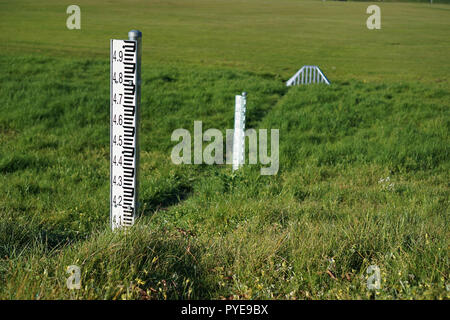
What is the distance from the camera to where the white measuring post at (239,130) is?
309 inches

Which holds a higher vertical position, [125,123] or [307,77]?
[307,77]

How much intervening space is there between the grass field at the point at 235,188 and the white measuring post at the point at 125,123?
0.44 meters

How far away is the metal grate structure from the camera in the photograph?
58.3 ft

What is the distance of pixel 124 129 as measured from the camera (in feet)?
16.8

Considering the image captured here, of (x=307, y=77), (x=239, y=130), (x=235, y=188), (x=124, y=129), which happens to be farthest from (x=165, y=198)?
(x=307, y=77)

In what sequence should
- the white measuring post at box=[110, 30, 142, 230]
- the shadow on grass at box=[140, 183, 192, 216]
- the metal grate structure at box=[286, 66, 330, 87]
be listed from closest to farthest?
the white measuring post at box=[110, 30, 142, 230], the shadow on grass at box=[140, 183, 192, 216], the metal grate structure at box=[286, 66, 330, 87]

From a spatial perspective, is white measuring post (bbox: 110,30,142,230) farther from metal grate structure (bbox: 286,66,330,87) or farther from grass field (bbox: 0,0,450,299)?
metal grate structure (bbox: 286,66,330,87)

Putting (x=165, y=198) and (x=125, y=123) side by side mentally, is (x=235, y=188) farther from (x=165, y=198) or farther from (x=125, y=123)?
(x=125, y=123)

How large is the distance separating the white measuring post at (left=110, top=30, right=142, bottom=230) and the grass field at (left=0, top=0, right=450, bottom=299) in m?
0.44

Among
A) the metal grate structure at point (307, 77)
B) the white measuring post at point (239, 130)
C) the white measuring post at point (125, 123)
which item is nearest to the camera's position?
the white measuring post at point (125, 123)

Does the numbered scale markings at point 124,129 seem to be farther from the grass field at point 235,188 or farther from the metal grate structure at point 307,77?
the metal grate structure at point 307,77

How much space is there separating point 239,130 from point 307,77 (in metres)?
11.5

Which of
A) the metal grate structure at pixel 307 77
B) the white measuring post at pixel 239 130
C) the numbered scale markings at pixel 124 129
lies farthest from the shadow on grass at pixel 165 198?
the metal grate structure at pixel 307 77

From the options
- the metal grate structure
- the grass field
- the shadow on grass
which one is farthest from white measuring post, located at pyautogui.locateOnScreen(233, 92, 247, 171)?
the metal grate structure
